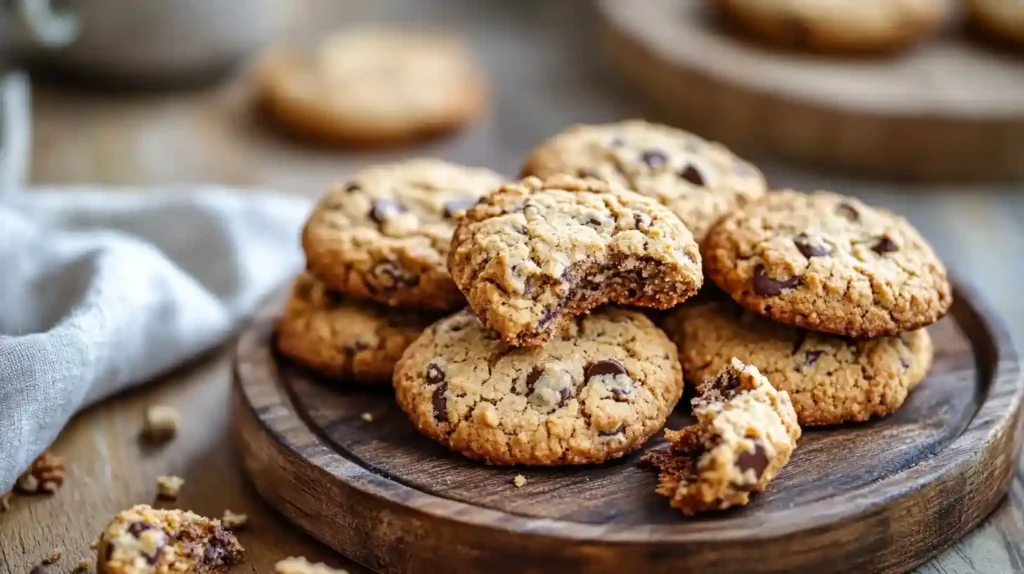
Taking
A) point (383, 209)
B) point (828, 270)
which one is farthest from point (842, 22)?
point (383, 209)

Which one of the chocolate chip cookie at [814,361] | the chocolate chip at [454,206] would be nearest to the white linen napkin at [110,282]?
the chocolate chip at [454,206]

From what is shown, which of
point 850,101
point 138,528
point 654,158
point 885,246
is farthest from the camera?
point 850,101

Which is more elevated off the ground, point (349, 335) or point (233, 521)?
point (349, 335)

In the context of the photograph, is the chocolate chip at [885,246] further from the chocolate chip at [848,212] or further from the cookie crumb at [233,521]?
the cookie crumb at [233,521]

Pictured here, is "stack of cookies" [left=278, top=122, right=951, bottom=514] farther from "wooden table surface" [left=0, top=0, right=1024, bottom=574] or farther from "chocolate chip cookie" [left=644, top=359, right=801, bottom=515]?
"wooden table surface" [left=0, top=0, right=1024, bottom=574]

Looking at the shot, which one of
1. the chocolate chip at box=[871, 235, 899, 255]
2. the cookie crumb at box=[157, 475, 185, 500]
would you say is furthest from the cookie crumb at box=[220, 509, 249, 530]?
the chocolate chip at box=[871, 235, 899, 255]

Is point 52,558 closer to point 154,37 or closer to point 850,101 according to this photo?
point 154,37

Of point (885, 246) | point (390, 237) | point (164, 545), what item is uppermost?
point (885, 246)
